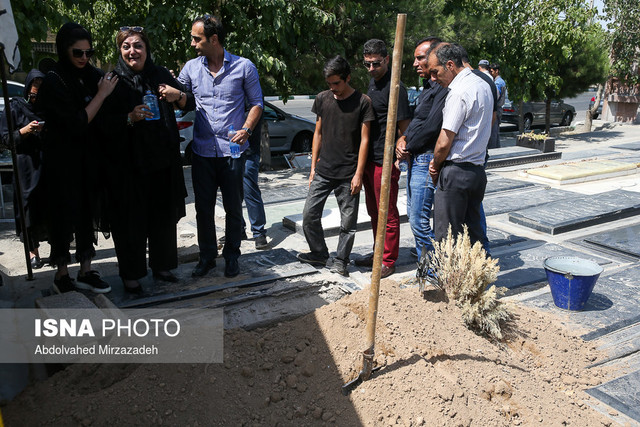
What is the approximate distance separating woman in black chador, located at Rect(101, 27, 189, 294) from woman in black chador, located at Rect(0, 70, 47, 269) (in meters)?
0.73

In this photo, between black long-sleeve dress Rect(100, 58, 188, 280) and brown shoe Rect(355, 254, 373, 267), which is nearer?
black long-sleeve dress Rect(100, 58, 188, 280)

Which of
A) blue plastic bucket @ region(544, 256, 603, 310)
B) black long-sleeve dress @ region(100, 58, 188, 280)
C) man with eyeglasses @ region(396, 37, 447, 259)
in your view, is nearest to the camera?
black long-sleeve dress @ region(100, 58, 188, 280)

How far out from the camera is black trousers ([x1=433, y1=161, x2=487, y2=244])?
409 cm

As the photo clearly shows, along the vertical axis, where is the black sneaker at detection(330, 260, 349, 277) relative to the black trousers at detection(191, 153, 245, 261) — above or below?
below

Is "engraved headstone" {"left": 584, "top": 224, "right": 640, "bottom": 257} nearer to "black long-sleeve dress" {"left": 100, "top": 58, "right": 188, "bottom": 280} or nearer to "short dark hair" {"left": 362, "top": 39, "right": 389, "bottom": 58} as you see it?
"short dark hair" {"left": 362, "top": 39, "right": 389, "bottom": 58}

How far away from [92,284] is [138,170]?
896 millimetres

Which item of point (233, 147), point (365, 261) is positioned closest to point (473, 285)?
point (365, 261)

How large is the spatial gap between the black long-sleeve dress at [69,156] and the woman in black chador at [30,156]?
0.42 m

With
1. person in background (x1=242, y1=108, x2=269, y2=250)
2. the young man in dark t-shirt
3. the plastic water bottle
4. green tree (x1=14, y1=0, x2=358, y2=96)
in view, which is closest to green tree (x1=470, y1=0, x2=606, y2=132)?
green tree (x1=14, y1=0, x2=358, y2=96)

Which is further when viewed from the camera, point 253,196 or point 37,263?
point 253,196

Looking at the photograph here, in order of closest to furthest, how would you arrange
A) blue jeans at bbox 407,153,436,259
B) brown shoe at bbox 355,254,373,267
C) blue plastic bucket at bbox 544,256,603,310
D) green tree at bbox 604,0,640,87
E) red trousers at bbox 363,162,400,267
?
blue plastic bucket at bbox 544,256,603,310
blue jeans at bbox 407,153,436,259
red trousers at bbox 363,162,400,267
brown shoe at bbox 355,254,373,267
green tree at bbox 604,0,640,87

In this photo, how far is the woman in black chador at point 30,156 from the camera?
427 centimetres

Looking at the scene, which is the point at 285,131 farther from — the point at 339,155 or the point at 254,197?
the point at 339,155

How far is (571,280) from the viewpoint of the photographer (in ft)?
13.8
